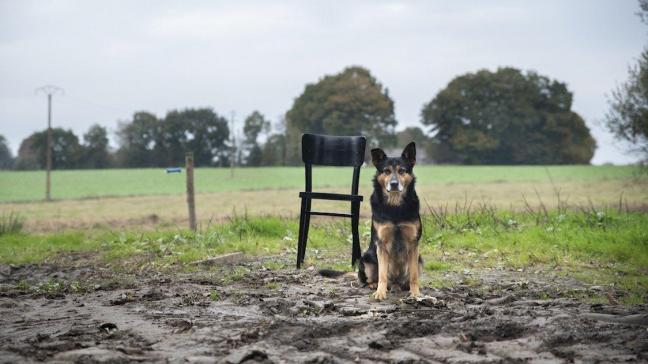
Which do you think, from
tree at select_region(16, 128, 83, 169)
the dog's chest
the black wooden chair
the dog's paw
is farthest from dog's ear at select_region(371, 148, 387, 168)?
tree at select_region(16, 128, 83, 169)

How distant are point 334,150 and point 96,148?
210 ft

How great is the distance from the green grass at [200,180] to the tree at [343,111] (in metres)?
13.2

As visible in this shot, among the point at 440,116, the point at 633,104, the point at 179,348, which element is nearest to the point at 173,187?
the point at 633,104

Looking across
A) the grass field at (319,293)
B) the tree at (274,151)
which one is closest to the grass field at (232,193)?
the grass field at (319,293)

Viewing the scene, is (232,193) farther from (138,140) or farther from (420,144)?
(420,144)

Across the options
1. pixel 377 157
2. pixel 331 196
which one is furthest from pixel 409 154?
pixel 331 196

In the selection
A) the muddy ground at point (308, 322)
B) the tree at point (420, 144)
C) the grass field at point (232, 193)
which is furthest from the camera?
the tree at point (420, 144)

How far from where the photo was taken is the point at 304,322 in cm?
636

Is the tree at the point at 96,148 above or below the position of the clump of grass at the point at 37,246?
above

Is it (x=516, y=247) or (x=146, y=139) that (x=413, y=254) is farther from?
(x=146, y=139)

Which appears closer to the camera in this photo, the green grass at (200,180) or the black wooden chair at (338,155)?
the black wooden chair at (338,155)

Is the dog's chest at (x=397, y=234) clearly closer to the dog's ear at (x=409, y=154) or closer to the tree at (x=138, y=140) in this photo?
the dog's ear at (x=409, y=154)

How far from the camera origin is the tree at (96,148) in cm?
6688

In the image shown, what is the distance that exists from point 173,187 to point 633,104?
32952 millimetres
